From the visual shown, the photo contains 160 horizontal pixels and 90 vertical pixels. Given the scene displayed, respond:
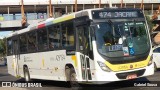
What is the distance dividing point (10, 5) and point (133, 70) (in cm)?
5896

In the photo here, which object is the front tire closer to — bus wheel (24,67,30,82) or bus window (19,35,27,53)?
bus wheel (24,67,30,82)

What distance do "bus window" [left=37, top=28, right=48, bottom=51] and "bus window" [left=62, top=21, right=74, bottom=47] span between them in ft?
6.55

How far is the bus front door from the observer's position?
490 inches

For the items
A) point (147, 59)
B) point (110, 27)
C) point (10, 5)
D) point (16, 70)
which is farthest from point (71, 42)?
point (10, 5)

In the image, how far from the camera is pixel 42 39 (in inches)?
644

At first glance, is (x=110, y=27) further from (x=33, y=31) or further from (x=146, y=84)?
(x=33, y=31)

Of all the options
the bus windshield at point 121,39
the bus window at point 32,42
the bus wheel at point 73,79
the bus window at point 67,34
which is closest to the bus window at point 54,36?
the bus window at point 67,34

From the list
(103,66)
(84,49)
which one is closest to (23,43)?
(84,49)

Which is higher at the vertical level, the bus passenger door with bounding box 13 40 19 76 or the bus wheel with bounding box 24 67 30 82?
the bus passenger door with bounding box 13 40 19 76

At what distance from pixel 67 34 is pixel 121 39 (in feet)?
8.23

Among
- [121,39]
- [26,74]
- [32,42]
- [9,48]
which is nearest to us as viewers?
[121,39]

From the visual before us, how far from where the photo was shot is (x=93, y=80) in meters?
A: 12.1

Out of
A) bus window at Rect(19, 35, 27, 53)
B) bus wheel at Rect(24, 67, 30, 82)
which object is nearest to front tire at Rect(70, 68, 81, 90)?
bus wheel at Rect(24, 67, 30, 82)

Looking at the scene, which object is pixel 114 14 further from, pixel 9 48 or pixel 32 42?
pixel 9 48
